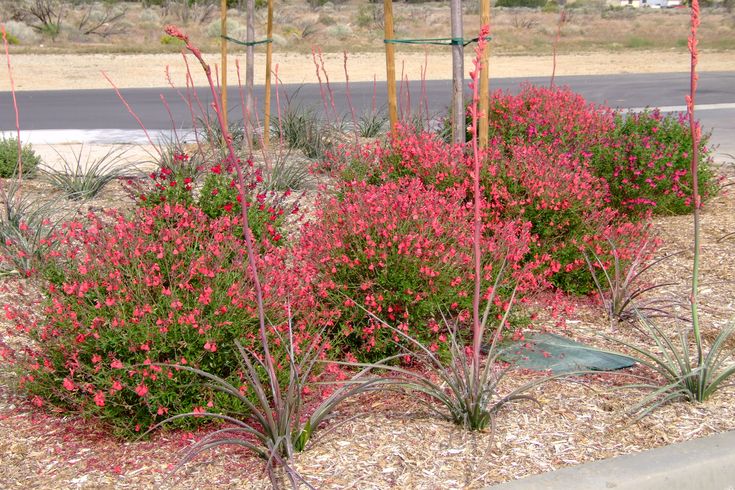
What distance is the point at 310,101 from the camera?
1911 centimetres

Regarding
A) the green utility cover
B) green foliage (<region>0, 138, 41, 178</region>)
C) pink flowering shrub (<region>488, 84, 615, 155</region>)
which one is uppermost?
pink flowering shrub (<region>488, 84, 615, 155</region>)

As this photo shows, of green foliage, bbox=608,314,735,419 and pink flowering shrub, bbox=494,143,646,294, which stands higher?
pink flowering shrub, bbox=494,143,646,294

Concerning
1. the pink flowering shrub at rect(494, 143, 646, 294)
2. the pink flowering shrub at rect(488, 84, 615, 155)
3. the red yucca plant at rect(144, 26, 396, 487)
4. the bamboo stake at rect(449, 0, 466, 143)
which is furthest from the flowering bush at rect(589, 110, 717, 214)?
the red yucca plant at rect(144, 26, 396, 487)

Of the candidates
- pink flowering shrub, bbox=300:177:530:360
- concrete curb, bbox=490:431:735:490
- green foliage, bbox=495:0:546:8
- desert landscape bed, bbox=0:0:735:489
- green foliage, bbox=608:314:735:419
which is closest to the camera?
concrete curb, bbox=490:431:735:490

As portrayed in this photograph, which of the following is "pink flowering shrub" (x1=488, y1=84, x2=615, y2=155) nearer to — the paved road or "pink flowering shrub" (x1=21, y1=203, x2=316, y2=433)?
the paved road

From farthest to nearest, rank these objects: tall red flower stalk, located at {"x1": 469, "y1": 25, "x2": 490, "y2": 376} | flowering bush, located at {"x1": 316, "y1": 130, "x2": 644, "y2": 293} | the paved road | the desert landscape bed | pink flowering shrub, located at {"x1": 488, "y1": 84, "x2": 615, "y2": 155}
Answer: the paved road < pink flowering shrub, located at {"x1": 488, "y1": 84, "x2": 615, "y2": 155} < flowering bush, located at {"x1": 316, "y1": 130, "x2": 644, "y2": 293} < the desert landscape bed < tall red flower stalk, located at {"x1": 469, "y1": 25, "x2": 490, "y2": 376}

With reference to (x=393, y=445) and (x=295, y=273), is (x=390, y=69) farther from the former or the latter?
(x=393, y=445)

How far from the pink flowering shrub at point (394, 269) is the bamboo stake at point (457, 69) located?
8.26 feet

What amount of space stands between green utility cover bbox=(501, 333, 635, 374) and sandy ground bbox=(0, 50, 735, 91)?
18314 millimetres

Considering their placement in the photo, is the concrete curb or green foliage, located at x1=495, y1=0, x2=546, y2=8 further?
green foliage, located at x1=495, y1=0, x2=546, y2=8

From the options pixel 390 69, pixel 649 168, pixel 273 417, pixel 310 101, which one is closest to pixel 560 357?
pixel 273 417

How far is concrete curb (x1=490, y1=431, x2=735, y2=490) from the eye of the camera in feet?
11.6

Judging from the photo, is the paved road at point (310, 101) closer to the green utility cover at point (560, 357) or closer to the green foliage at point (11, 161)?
the green foliage at point (11, 161)

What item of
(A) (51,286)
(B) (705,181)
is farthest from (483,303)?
(B) (705,181)
